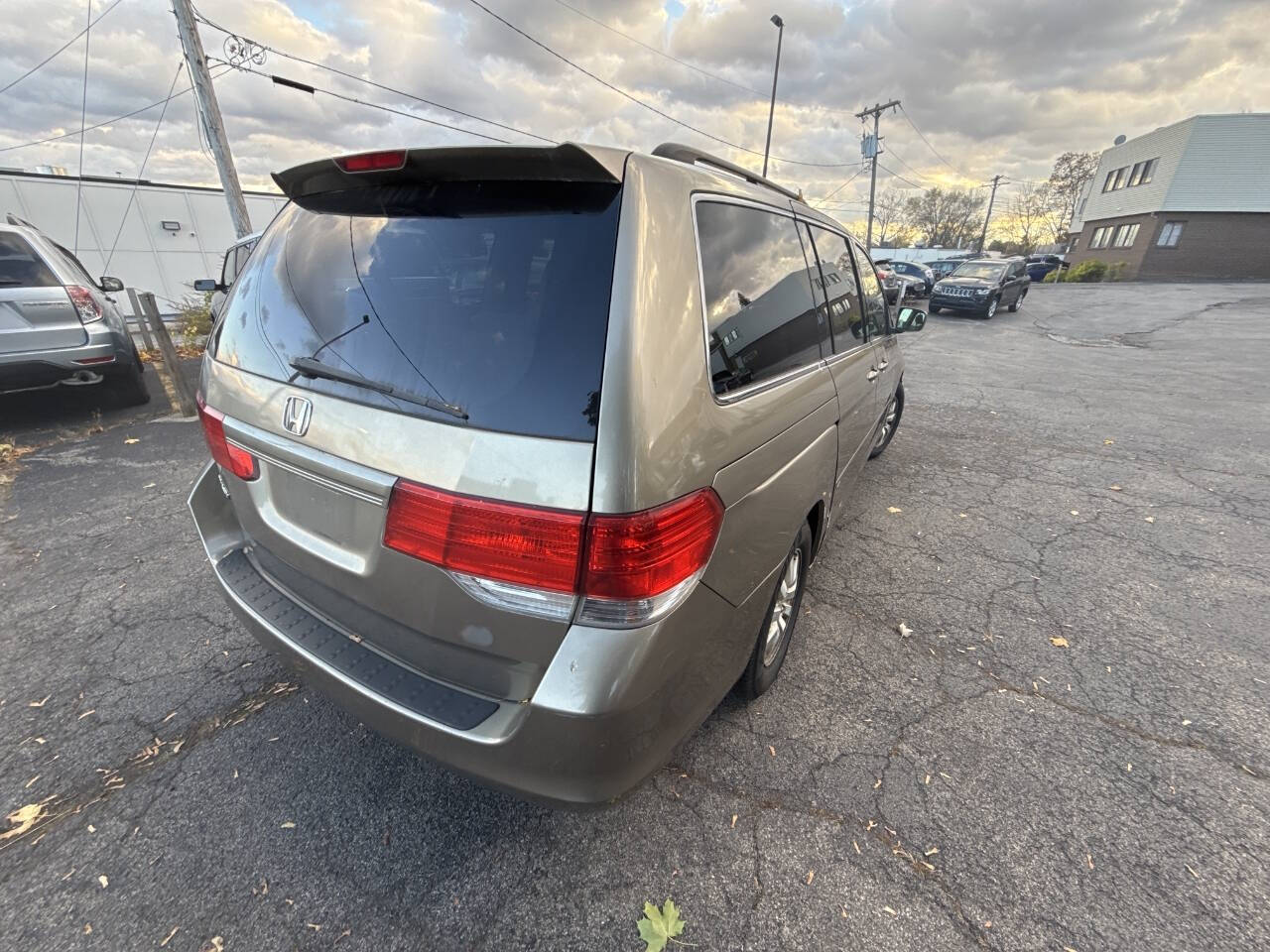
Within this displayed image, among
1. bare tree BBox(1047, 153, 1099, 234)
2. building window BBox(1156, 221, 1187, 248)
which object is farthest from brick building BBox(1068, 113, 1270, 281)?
bare tree BBox(1047, 153, 1099, 234)

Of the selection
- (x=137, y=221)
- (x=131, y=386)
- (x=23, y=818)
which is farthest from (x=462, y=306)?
(x=137, y=221)

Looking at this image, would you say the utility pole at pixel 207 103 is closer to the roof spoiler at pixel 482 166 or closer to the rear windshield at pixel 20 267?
the rear windshield at pixel 20 267

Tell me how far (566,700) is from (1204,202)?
45951 mm

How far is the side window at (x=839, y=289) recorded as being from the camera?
265cm

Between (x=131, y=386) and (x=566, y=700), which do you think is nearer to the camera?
(x=566, y=700)

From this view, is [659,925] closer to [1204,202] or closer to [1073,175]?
[1204,202]

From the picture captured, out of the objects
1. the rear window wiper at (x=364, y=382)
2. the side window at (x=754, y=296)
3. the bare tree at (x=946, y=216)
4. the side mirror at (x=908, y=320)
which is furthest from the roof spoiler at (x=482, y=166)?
the bare tree at (x=946, y=216)

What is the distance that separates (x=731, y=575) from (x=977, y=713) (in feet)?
4.87

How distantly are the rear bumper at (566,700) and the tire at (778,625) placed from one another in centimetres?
36

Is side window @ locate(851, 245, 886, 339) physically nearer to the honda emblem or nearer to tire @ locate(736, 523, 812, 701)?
tire @ locate(736, 523, 812, 701)

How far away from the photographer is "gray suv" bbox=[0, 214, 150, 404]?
14.7ft

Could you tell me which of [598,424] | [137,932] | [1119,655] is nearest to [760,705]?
[598,424]

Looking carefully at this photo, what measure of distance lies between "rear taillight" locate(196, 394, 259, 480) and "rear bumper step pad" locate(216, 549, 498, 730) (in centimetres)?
37

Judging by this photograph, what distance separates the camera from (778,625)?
2.33m
